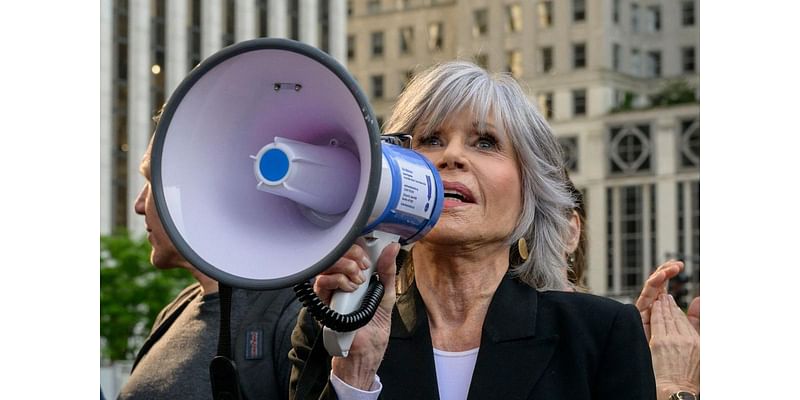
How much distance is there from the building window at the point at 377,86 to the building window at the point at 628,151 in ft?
46.7

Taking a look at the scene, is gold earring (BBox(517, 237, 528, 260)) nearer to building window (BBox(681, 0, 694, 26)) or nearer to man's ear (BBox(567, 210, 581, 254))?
man's ear (BBox(567, 210, 581, 254))

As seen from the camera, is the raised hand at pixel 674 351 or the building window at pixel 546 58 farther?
the building window at pixel 546 58

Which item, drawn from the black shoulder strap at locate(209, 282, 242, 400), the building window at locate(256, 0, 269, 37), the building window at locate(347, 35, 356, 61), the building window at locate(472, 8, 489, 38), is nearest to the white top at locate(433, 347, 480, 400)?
the black shoulder strap at locate(209, 282, 242, 400)

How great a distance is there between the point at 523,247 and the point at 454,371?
1.25 feet

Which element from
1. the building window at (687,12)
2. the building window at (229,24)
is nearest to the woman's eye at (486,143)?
the building window at (229,24)

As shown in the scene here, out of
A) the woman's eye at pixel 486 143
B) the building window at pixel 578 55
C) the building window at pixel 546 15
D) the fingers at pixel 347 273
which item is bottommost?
the fingers at pixel 347 273

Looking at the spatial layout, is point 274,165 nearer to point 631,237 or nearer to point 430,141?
point 430,141

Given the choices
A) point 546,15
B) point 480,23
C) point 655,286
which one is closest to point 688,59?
point 546,15

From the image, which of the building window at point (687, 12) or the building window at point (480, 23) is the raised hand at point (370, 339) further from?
the building window at point (480, 23)

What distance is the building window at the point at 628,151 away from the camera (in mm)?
68875

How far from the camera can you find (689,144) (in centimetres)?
6831

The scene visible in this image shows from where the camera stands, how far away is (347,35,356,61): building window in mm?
80188
